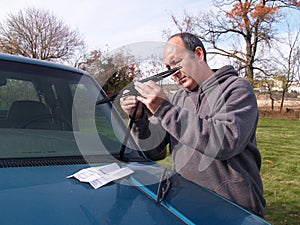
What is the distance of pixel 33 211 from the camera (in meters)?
1.13

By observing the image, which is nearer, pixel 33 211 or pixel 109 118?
pixel 33 211

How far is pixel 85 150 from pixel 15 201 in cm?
74

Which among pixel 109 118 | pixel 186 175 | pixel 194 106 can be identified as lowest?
pixel 186 175

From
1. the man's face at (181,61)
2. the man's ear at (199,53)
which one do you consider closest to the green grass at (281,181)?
the man's face at (181,61)

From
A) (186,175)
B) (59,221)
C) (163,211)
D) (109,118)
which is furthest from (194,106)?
(59,221)

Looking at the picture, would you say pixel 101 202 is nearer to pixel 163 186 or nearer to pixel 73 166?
pixel 163 186

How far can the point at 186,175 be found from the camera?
183 cm

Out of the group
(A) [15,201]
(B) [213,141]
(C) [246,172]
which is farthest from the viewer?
(C) [246,172]

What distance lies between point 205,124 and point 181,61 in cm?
38

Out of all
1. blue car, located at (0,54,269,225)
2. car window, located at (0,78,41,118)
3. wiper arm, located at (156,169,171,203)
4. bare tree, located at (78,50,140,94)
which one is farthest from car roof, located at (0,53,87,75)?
wiper arm, located at (156,169,171,203)

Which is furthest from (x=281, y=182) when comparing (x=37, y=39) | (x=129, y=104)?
(x=37, y=39)

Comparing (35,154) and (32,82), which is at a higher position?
(32,82)

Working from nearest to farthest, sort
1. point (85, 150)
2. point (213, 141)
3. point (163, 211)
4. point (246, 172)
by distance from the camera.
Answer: point (163, 211) → point (213, 141) → point (246, 172) → point (85, 150)

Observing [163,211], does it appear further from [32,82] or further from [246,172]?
[32,82]
